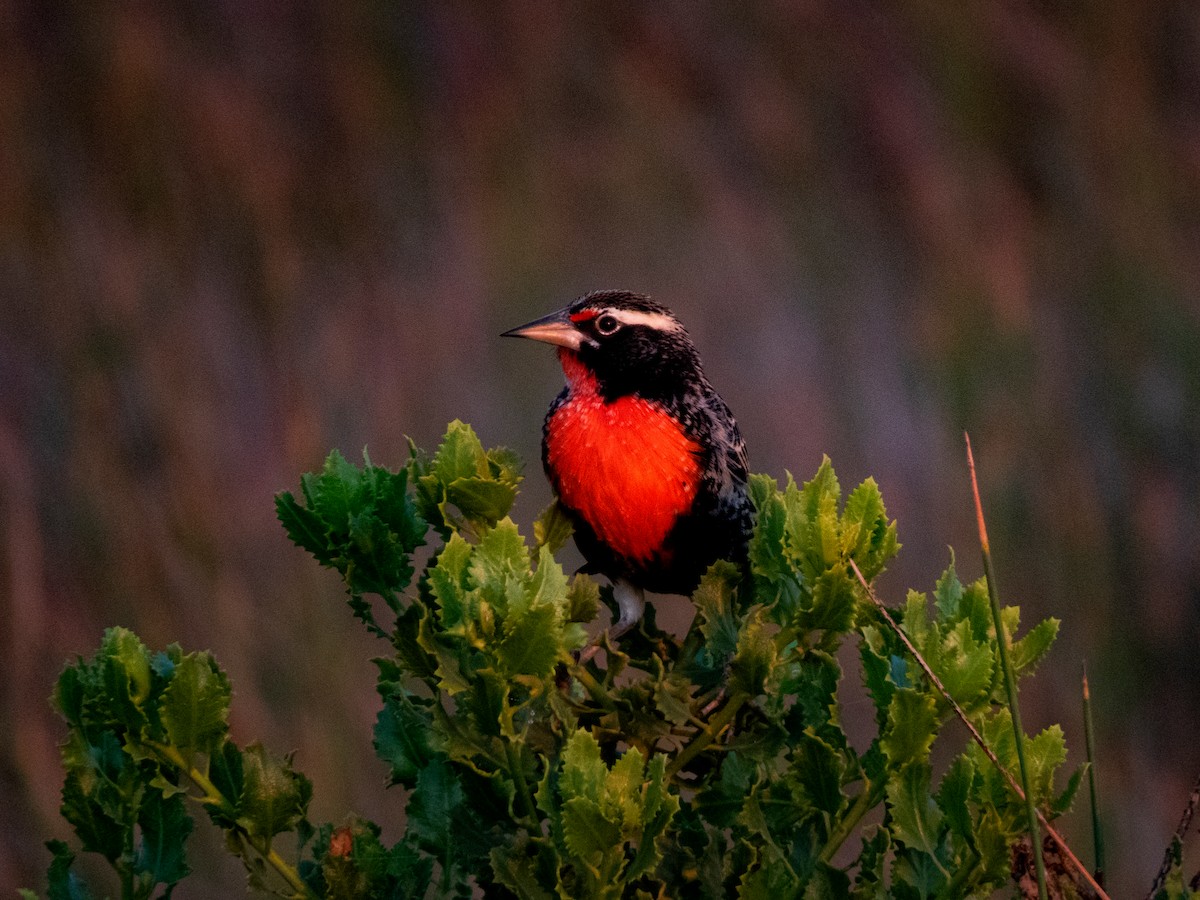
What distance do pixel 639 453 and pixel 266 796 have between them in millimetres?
488

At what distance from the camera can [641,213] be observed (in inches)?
115

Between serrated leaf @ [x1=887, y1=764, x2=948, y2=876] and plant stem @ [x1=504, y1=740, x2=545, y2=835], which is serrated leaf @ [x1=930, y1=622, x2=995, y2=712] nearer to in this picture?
serrated leaf @ [x1=887, y1=764, x2=948, y2=876]

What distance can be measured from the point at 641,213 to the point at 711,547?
157 centimetres

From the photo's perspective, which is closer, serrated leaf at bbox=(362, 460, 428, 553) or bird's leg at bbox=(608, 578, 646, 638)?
serrated leaf at bbox=(362, 460, 428, 553)

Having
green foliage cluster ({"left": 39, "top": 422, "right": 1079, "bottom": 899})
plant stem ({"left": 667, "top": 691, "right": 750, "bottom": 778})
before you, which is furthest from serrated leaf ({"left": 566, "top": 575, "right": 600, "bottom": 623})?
plant stem ({"left": 667, "top": 691, "right": 750, "bottom": 778})

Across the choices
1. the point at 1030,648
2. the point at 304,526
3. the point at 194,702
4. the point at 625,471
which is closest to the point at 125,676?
the point at 194,702

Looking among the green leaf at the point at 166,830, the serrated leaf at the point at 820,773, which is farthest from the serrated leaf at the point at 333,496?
the serrated leaf at the point at 820,773

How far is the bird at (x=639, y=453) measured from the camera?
140 cm

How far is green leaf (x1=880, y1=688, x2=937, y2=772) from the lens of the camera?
959 mm

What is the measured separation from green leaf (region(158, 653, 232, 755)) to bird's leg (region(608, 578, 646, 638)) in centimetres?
43

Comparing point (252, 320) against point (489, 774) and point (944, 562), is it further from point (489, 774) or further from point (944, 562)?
point (489, 774)

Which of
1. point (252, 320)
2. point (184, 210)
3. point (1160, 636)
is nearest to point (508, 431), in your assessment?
point (252, 320)

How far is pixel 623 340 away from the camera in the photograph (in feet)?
5.15

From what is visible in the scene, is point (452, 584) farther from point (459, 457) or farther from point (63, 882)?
point (63, 882)
